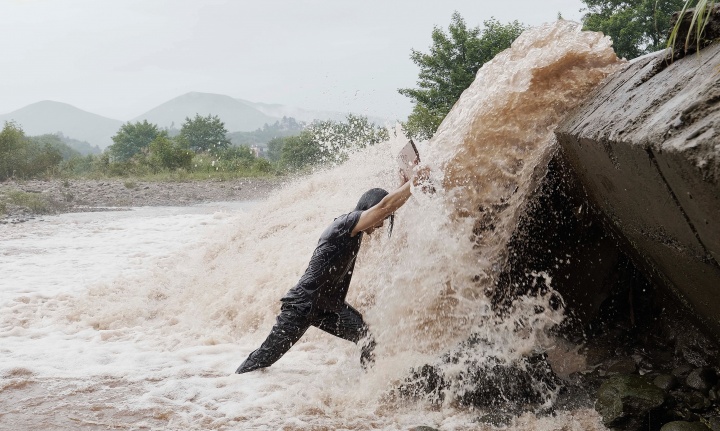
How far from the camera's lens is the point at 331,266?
4.17m

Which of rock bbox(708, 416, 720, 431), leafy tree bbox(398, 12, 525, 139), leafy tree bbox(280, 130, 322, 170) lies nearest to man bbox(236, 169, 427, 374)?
rock bbox(708, 416, 720, 431)

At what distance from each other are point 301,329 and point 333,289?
1.23 feet

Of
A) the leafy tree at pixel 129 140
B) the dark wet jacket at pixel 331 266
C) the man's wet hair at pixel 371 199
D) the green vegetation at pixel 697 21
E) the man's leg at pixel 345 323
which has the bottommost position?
the man's leg at pixel 345 323

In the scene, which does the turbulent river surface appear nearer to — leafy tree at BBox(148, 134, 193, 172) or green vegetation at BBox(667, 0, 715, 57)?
green vegetation at BBox(667, 0, 715, 57)

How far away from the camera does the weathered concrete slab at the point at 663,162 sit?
202 cm

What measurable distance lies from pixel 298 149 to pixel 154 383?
48.7 m

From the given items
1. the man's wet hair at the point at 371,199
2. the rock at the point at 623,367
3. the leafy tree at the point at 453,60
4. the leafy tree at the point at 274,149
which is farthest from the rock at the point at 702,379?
the leafy tree at the point at 274,149

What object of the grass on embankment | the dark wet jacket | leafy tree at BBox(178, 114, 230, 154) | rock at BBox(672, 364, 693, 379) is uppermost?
leafy tree at BBox(178, 114, 230, 154)

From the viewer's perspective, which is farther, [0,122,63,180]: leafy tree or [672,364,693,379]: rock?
[0,122,63,180]: leafy tree

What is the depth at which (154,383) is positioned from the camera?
445cm

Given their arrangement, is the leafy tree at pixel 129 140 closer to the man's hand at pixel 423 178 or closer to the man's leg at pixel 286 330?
the man's leg at pixel 286 330

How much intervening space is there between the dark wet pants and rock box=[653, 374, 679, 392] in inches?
73.1

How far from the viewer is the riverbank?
1655cm

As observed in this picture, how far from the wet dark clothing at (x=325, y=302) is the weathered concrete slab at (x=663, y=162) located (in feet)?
5.24
